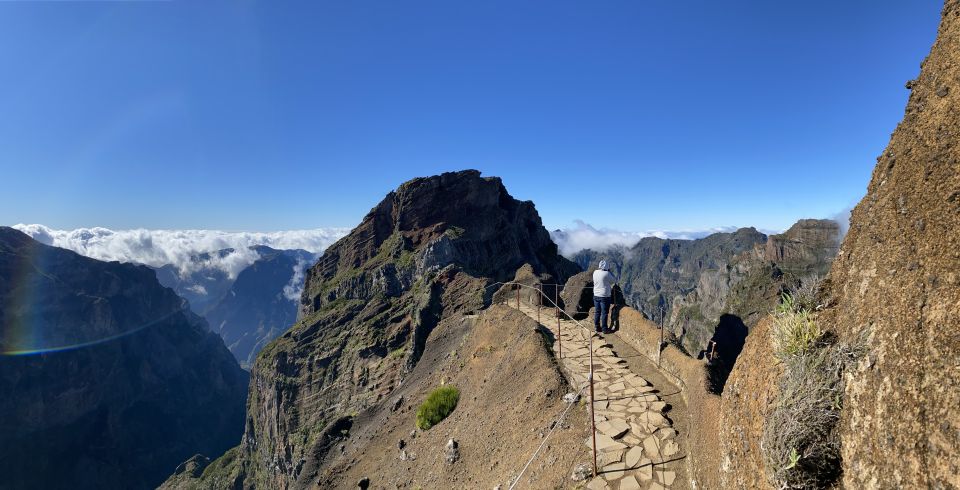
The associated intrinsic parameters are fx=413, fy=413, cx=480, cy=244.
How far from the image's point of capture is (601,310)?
15414 mm

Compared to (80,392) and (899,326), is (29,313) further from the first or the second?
A: (899,326)

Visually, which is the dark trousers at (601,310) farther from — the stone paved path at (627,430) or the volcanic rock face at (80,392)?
the volcanic rock face at (80,392)

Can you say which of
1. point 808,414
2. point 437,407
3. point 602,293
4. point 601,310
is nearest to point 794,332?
point 808,414

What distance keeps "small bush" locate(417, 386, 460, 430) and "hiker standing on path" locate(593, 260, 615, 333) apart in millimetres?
6497

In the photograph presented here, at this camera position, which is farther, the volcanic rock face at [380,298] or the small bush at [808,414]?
the volcanic rock face at [380,298]

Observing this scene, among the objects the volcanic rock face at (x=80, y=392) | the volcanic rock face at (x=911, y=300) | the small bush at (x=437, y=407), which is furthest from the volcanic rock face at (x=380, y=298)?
the volcanic rock face at (x=80, y=392)

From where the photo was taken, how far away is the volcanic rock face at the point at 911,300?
3.25 meters

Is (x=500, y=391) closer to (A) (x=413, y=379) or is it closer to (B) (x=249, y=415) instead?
(A) (x=413, y=379)

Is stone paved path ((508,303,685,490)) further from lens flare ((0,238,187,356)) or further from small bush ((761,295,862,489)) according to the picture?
lens flare ((0,238,187,356))

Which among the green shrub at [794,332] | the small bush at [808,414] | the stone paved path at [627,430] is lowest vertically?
→ the stone paved path at [627,430]

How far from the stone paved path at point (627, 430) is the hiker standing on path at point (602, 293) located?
7.04ft

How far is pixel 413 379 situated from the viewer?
2464 cm

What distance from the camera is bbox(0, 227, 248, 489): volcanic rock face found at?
138 m

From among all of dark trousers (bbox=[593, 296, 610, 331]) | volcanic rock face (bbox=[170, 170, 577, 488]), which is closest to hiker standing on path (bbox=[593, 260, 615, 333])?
dark trousers (bbox=[593, 296, 610, 331])
